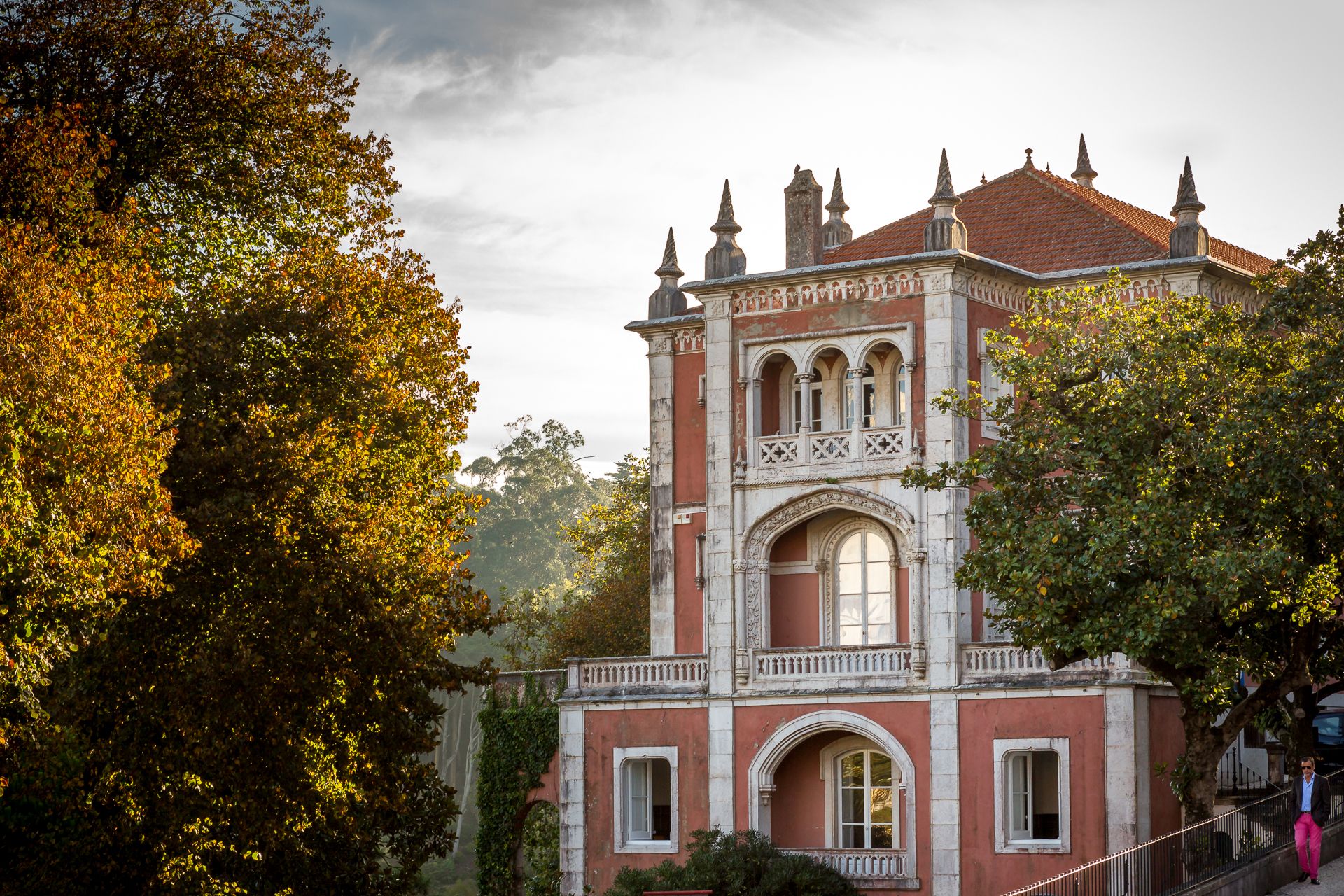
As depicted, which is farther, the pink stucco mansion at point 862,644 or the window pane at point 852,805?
the window pane at point 852,805

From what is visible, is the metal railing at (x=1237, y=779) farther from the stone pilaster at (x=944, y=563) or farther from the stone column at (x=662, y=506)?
the stone column at (x=662, y=506)

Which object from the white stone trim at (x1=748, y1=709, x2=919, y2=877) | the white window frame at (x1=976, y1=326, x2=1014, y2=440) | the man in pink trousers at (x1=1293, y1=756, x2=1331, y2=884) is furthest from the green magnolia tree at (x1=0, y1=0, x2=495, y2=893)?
the man in pink trousers at (x1=1293, y1=756, x2=1331, y2=884)

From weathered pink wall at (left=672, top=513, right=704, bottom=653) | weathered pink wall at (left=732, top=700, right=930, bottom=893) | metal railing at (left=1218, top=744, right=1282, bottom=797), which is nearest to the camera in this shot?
metal railing at (left=1218, top=744, right=1282, bottom=797)

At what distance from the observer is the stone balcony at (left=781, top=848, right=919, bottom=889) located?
120 ft

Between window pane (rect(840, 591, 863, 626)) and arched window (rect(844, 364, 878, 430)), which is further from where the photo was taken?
window pane (rect(840, 591, 863, 626))

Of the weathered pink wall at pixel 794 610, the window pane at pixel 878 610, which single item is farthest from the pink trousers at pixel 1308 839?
the weathered pink wall at pixel 794 610

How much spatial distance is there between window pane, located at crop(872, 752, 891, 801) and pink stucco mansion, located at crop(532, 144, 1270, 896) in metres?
0.05

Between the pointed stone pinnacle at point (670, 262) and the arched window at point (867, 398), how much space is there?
6811mm

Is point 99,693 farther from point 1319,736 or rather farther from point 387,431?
point 1319,736

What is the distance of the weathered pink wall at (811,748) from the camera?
36781 mm

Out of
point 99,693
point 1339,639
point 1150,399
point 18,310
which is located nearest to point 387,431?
point 99,693

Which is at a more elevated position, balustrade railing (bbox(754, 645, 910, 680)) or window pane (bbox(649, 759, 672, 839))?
balustrade railing (bbox(754, 645, 910, 680))

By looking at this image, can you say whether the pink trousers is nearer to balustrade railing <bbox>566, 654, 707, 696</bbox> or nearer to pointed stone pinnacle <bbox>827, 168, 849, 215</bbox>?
balustrade railing <bbox>566, 654, 707, 696</bbox>

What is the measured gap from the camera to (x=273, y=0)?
111 ft
